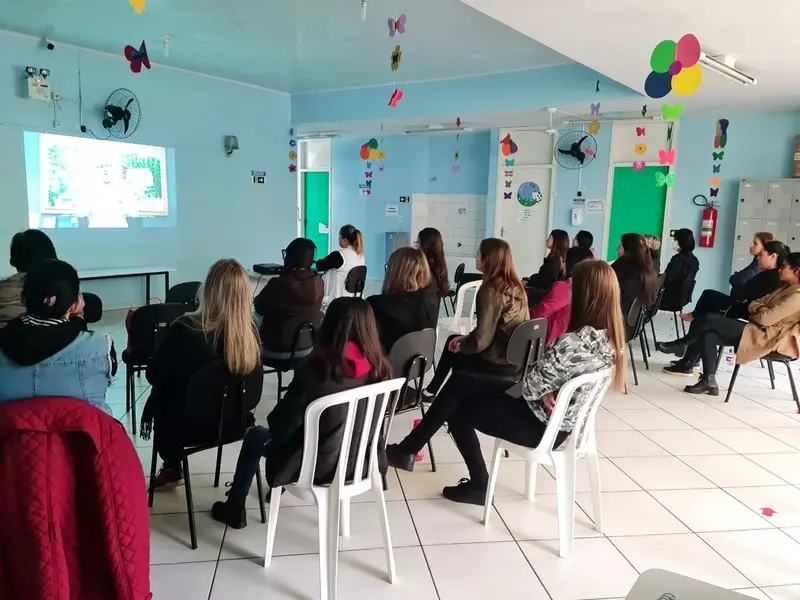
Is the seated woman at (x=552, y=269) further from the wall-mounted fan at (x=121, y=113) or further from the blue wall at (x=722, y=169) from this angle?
the wall-mounted fan at (x=121, y=113)

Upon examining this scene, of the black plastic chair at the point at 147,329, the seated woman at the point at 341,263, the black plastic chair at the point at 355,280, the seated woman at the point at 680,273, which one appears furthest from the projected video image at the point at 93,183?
the seated woman at the point at 680,273

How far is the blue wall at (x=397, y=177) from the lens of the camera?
942cm

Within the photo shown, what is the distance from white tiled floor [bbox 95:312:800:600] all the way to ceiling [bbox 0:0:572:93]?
3.72 metres

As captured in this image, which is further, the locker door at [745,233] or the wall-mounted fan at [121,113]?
the locker door at [745,233]

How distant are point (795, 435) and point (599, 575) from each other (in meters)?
2.34

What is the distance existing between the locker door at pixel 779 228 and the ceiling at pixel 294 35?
3.39 metres

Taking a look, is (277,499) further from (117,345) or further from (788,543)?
(117,345)

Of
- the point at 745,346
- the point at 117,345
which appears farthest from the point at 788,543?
the point at 117,345

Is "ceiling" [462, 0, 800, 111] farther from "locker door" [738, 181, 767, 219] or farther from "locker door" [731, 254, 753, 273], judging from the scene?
"locker door" [731, 254, 753, 273]

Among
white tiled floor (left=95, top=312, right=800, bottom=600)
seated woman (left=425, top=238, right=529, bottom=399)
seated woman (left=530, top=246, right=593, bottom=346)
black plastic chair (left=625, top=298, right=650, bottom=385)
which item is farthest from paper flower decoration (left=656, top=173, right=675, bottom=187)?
seated woman (left=425, top=238, right=529, bottom=399)

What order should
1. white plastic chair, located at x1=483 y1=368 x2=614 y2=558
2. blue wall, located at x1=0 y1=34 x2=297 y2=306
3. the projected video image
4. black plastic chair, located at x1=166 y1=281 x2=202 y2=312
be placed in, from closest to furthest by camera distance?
white plastic chair, located at x1=483 y1=368 x2=614 y2=558 → black plastic chair, located at x1=166 y1=281 x2=202 y2=312 → blue wall, located at x1=0 y1=34 x2=297 y2=306 → the projected video image

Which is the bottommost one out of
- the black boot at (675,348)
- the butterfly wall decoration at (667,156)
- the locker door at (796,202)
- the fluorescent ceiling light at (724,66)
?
the black boot at (675,348)

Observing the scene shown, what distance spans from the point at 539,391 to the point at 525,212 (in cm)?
684

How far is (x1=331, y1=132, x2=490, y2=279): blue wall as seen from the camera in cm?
942
